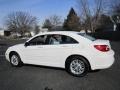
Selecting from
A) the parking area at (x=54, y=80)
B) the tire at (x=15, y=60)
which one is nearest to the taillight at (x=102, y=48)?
the parking area at (x=54, y=80)

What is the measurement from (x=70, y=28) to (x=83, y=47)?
6124 centimetres

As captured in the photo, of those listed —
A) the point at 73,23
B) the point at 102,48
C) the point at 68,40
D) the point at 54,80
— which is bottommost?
the point at 54,80

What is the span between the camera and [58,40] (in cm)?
767

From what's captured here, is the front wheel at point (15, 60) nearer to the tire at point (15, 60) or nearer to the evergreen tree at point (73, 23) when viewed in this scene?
the tire at point (15, 60)

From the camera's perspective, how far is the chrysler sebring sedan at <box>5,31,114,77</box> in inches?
271

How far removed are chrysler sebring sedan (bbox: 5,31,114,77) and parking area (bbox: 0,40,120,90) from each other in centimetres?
35

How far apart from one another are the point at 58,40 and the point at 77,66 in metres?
1.28

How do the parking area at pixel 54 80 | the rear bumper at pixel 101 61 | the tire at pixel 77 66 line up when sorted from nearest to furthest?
1. the parking area at pixel 54 80
2. the rear bumper at pixel 101 61
3. the tire at pixel 77 66

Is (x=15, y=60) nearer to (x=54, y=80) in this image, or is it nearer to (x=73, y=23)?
(x=54, y=80)

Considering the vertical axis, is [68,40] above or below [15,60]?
above

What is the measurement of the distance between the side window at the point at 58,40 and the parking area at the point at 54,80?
113 cm

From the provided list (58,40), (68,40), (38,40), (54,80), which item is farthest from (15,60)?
(54,80)

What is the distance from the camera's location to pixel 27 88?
586 cm

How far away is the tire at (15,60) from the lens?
29.1 ft
